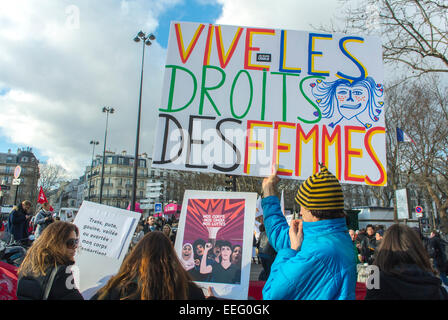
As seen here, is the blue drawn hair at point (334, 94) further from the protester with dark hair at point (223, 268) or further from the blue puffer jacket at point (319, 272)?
the blue puffer jacket at point (319, 272)

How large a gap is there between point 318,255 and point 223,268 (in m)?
1.13

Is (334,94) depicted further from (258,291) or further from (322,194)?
(258,291)

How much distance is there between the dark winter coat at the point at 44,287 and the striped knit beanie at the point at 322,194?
153 centimetres

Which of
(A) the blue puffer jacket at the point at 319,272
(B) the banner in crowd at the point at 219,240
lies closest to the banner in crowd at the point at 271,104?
(B) the banner in crowd at the point at 219,240

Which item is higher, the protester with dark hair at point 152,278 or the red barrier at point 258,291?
the protester with dark hair at point 152,278

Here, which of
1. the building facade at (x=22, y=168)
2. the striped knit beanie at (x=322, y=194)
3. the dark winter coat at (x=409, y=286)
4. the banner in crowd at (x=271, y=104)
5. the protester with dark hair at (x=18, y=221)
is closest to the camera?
the striped knit beanie at (x=322, y=194)

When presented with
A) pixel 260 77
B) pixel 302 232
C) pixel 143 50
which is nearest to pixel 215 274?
pixel 302 232

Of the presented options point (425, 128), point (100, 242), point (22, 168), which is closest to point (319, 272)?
point (100, 242)

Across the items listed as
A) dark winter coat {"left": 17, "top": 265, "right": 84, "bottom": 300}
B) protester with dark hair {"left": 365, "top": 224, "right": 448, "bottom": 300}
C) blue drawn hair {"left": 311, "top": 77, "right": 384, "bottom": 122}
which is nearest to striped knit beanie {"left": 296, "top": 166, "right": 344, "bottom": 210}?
protester with dark hair {"left": 365, "top": 224, "right": 448, "bottom": 300}

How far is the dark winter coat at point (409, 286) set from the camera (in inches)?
70.1

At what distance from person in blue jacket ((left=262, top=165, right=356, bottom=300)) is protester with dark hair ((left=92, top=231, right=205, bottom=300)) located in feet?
1.46

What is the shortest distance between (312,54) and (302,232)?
6.23 feet
